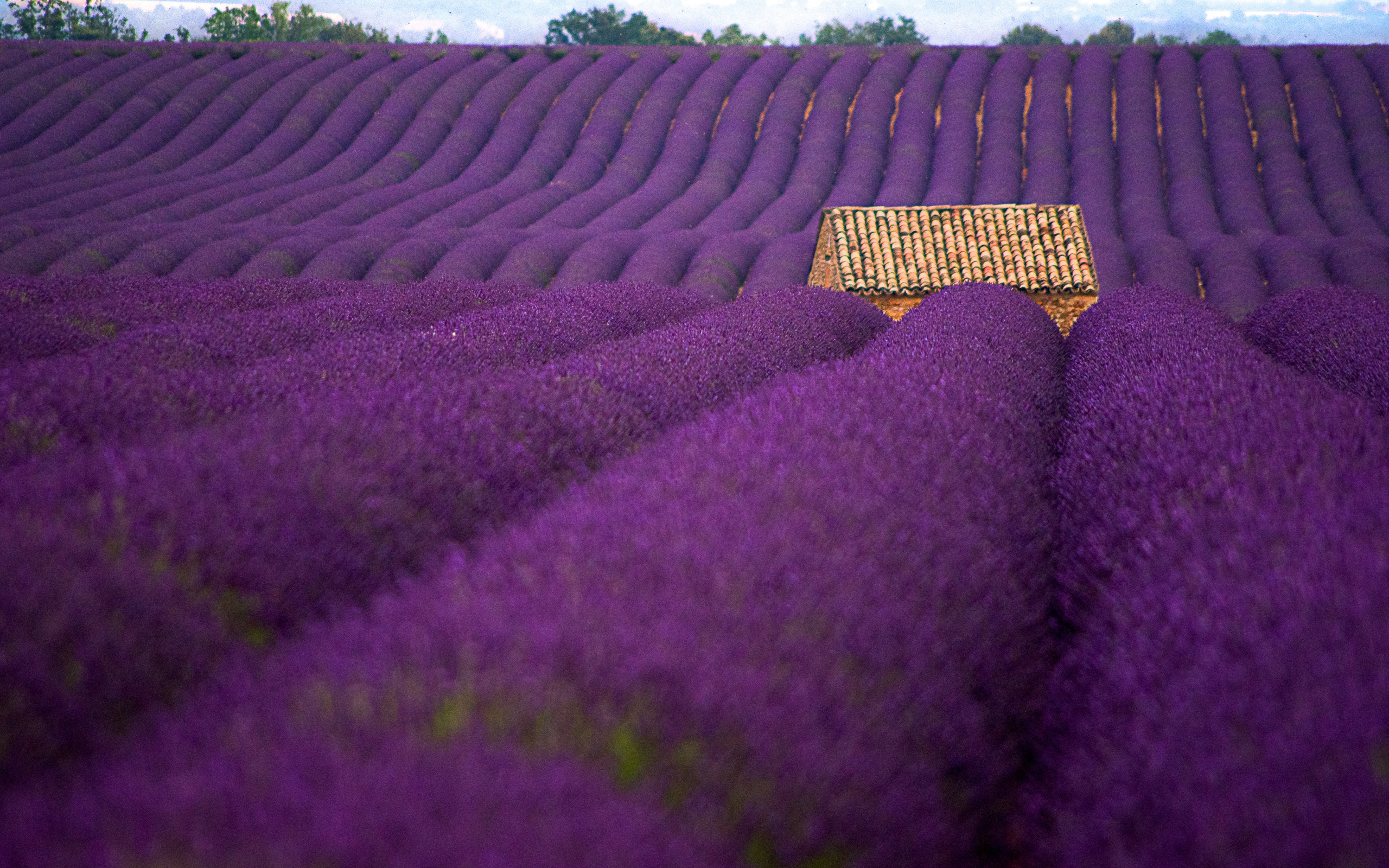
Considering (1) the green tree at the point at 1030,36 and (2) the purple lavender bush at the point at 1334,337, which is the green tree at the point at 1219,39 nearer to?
(1) the green tree at the point at 1030,36

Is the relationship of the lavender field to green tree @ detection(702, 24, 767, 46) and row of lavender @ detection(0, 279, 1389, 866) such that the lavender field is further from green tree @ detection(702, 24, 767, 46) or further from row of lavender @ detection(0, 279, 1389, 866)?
green tree @ detection(702, 24, 767, 46)

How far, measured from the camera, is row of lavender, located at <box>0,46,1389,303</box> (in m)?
14.2

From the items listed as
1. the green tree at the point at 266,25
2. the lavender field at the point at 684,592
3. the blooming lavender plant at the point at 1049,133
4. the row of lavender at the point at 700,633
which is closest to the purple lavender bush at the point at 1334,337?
the lavender field at the point at 684,592

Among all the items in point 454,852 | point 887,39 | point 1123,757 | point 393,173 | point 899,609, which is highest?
point 887,39

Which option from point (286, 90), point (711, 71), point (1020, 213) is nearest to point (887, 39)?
point (711, 71)

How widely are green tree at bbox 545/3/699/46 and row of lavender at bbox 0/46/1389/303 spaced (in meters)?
30.4

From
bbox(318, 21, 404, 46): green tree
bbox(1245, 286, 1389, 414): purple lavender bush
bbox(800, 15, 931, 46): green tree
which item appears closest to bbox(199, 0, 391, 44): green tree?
bbox(318, 21, 404, 46): green tree

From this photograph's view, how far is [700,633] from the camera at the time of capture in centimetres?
143

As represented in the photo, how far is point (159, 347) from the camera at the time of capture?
4082 millimetres

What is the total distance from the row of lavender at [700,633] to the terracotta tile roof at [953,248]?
8.42 m

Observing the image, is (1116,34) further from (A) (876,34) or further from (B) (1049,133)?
(B) (1049,133)

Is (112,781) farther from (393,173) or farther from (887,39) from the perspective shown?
(887,39)

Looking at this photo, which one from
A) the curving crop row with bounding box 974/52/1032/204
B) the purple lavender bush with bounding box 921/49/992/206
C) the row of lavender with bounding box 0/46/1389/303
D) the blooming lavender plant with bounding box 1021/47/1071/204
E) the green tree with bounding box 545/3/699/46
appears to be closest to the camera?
the row of lavender with bounding box 0/46/1389/303

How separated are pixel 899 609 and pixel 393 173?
2312 cm
